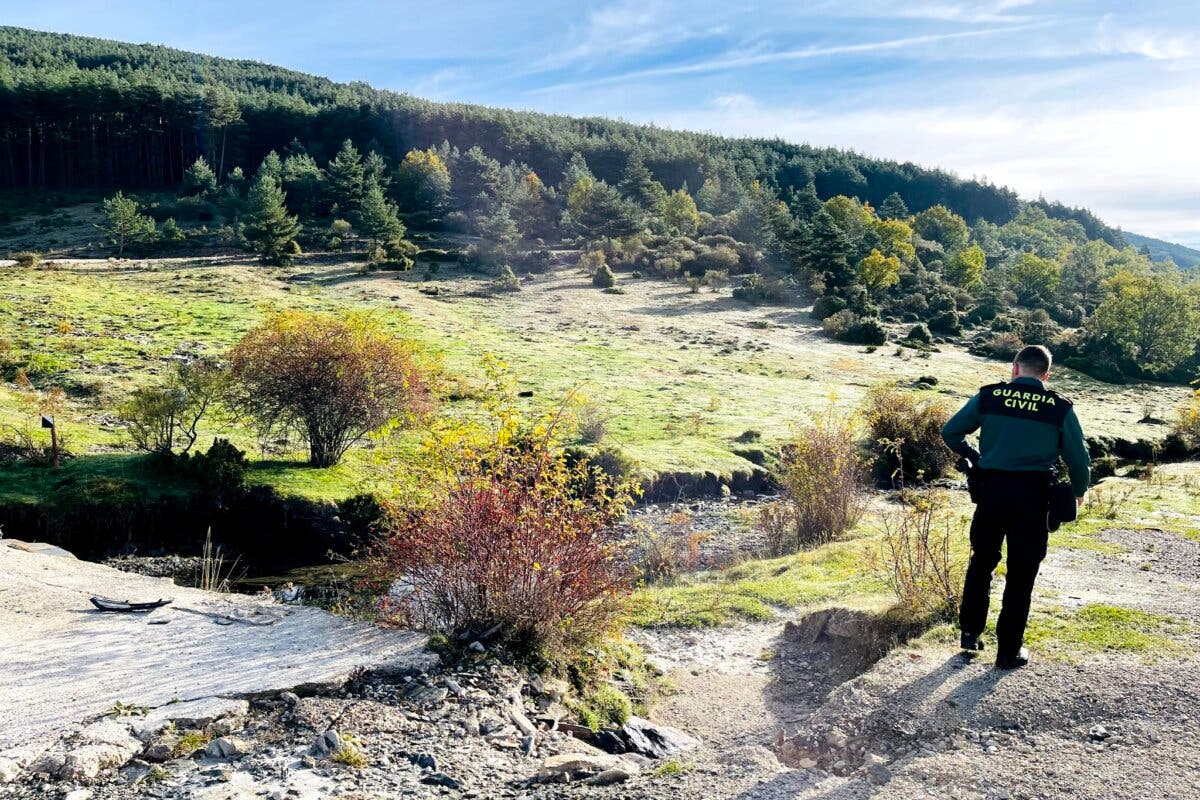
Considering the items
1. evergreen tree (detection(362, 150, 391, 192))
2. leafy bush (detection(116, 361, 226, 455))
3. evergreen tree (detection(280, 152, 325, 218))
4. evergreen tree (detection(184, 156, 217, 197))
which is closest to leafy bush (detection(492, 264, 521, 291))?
evergreen tree (detection(280, 152, 325, 218))

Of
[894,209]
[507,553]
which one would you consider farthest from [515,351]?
[894,209]

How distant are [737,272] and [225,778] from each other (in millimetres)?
65088

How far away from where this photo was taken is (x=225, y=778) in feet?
17.3

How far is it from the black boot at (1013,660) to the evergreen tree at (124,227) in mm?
62337

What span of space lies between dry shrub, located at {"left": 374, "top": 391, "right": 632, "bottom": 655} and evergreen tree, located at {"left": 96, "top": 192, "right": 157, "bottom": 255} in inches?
2303

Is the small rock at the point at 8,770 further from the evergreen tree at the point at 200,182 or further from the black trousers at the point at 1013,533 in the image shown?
the evergreen tree at the point at 200,182

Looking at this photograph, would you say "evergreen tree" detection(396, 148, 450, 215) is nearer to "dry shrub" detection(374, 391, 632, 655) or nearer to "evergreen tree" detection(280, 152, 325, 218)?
"evergreen tree" detection(280, 152, 325, 218)

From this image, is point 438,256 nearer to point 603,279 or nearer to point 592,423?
point 603,279

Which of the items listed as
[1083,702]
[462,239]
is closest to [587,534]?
[1083,702]

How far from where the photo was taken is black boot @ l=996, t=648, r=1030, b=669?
604 centimetres

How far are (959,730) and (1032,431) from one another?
7.26 ft

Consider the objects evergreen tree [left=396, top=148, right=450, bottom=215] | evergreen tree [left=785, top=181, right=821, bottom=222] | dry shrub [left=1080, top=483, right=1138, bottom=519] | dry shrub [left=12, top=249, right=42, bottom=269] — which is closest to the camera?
dry shrub [left=1080, top=483, right=1138, bottom=519]

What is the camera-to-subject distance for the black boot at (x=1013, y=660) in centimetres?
604

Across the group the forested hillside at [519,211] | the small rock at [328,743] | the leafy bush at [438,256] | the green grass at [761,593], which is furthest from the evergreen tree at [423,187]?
the small rock at [328,743]
